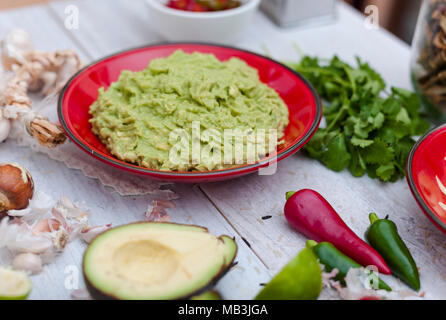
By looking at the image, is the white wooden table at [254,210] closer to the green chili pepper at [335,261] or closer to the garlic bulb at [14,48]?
the green chili pepper at [335,261]

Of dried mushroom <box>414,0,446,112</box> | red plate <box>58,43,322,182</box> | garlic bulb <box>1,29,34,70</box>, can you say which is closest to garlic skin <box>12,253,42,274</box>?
red plate <box>58,43,322,182</box>

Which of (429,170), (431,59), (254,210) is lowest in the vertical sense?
(254,210)

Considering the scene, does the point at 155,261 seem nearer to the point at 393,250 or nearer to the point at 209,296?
the point at 209,296

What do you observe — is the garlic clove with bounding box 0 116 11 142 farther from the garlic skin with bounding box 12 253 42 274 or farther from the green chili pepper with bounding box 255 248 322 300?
the green chili pepper with bounding box 255 248 322 300

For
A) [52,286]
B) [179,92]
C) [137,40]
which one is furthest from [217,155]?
[137,40]

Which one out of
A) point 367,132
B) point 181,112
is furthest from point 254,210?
point 367,132

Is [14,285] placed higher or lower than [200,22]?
lower
